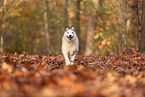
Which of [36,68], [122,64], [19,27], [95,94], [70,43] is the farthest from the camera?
[19,27]

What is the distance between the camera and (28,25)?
30.9 m

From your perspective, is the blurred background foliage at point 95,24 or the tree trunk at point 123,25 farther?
the tree trunk at point 123,25

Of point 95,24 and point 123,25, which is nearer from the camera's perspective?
point 123,25

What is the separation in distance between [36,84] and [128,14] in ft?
28.5

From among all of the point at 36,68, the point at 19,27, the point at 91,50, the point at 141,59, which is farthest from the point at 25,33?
the point at 36,68

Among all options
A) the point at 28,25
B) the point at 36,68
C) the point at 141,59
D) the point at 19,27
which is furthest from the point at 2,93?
the point at 28,25

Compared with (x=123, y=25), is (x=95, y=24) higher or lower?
higher

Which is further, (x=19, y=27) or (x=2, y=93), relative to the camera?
(x=19, y=27)

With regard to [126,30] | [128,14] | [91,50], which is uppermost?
[128,14]

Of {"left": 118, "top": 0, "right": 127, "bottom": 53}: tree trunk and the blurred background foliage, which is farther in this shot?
{"left": 118, "top": 0, "right": 127, "bottom": 53}: tree trunk

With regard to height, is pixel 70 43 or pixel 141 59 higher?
pixel 70 43

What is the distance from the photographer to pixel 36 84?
2.33 meters

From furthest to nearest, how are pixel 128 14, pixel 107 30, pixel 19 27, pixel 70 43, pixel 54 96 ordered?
pixel 19 27
pixel 107 30
pixel 128 14
pixel 70 43
pixel 54 96

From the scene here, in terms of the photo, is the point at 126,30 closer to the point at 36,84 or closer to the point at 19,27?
the point at 36,84
